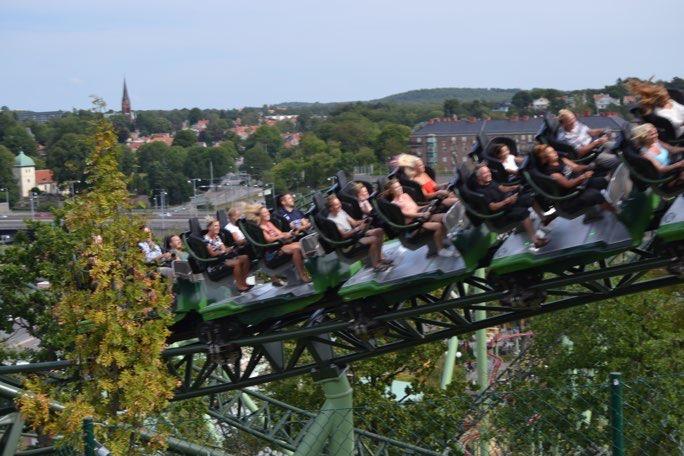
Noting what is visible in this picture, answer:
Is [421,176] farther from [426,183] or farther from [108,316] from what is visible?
[108,316]

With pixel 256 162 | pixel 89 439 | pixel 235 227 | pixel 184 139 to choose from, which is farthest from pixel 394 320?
pixel 184 139

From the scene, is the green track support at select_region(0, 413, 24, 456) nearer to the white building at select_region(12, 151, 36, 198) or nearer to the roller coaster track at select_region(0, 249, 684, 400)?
the roller coaster track at select_region(0, 249, 684, 400)

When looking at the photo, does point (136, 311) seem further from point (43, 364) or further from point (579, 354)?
point (579, 354)

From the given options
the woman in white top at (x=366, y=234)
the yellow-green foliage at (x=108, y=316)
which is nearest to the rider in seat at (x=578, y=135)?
the woman in white top at (x=366, y=234)

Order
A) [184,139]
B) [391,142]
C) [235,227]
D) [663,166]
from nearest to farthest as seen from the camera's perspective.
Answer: [663,166], [235,227], [391,142], [184,139]

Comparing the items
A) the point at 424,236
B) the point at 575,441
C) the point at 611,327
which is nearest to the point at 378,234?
the point at 424,236

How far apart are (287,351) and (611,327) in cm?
551

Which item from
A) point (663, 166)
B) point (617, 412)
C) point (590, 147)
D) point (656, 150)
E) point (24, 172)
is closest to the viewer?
point (617, 412)

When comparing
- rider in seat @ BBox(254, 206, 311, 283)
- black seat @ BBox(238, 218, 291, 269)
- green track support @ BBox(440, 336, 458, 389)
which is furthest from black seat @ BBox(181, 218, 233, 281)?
green track support @ BBox(440, 336, 458, 389)

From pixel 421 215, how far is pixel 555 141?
1197mm

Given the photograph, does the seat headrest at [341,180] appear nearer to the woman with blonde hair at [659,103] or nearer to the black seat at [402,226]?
the black seat at [402,226]

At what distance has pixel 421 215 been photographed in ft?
30.3

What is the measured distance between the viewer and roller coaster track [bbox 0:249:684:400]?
897 centimetres

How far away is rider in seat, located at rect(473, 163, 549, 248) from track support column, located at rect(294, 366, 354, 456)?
187cm
